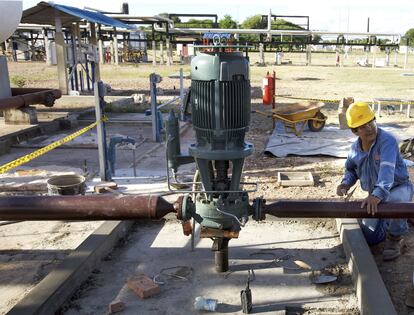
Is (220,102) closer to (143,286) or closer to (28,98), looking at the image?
(143,286)

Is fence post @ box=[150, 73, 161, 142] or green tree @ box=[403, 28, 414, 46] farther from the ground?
green tree @ box=[403, 28, 414, 46]

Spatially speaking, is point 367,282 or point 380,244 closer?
point 367,282

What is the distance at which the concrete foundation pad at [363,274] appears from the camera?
2.90 m

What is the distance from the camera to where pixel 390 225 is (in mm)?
4043

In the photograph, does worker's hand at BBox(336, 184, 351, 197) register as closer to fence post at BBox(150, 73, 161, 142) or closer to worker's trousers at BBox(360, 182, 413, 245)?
worker's trousers at BBox(360, 182, 413, 245)

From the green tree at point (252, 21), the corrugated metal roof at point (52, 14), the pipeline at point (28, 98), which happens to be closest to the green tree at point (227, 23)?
the green tree at point (252, 21)

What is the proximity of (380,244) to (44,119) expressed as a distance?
28.1ft

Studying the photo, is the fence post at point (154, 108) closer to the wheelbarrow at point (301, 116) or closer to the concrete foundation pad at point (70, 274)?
the wheelbarrow at point (301, 116)

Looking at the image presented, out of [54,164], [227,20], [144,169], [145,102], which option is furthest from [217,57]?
[227,20]

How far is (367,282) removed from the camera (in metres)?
3.15

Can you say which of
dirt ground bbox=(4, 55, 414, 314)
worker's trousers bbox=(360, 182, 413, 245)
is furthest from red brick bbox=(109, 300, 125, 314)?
worker's trousers bbox=(360, 182, 413, 245)

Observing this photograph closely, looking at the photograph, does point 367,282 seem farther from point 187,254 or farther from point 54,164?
point 54,164

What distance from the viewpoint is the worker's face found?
347 centimetres

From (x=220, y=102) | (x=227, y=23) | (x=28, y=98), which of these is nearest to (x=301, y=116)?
(x=28, y=98)
